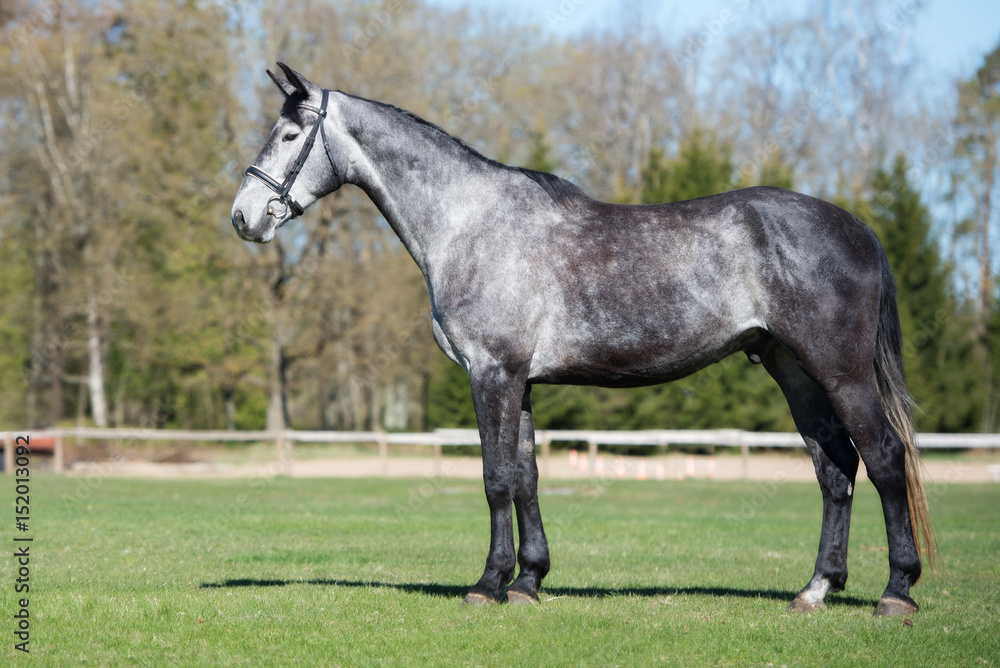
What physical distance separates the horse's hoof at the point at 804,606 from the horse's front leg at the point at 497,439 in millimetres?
1832

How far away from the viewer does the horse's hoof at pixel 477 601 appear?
5.55m

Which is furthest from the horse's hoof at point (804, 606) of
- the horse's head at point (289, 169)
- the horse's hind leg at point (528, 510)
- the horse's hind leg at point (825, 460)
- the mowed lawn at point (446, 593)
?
the horse's head at point (289, 169)

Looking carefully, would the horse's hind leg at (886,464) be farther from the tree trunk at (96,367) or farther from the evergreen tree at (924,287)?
the tree trunk at (96,367)

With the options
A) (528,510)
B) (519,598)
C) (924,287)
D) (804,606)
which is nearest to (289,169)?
(528,510)

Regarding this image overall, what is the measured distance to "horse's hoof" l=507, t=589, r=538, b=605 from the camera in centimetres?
568

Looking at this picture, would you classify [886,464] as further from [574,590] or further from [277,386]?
[277,386]

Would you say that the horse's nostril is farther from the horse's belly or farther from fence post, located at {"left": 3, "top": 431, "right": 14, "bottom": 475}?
fence post, located at {"left": 3, "top": 431, "right": 14, "bottom": 475}

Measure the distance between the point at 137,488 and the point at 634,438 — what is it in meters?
11.9

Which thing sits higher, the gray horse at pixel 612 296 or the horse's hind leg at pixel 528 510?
the gray horse at pixel 612 296

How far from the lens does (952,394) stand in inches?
1294

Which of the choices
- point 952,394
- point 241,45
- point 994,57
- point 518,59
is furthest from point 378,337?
point 994,57

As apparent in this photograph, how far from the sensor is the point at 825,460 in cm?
605

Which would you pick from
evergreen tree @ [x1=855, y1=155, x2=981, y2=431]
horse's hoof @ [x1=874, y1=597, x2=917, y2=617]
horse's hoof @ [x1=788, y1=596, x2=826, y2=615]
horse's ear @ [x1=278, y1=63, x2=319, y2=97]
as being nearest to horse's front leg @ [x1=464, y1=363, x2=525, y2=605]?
horse's hoof @ [x1=788, y1=596, x2=826, y2=615]

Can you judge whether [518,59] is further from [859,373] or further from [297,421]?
[859,373]
